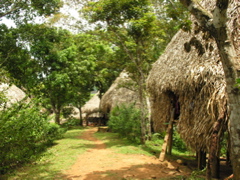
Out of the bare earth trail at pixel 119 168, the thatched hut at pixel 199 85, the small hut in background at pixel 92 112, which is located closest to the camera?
the thatched hut at pixel 199 85

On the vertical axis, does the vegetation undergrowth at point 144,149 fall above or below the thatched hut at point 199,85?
below

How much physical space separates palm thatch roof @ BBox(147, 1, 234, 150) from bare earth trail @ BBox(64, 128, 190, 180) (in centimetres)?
110

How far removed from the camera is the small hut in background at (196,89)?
13.0 feet

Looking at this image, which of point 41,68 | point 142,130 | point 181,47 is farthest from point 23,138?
point 41,68

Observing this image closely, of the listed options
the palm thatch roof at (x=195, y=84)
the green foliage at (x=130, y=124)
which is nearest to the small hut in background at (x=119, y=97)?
the green foliage at (x=130, y=124)

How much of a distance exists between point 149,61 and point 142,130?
358 centimetres

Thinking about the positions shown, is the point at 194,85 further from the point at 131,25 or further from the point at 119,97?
the point at 119,97

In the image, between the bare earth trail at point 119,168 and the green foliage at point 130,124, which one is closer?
the bare earth trail at point 119,168

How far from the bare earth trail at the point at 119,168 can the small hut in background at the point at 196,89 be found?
103 centimetres

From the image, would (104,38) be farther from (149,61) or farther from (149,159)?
(149,159)

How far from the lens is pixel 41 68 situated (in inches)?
480

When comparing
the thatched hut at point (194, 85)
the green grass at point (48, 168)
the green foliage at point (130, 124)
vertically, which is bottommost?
the green grass at point (48, 168)

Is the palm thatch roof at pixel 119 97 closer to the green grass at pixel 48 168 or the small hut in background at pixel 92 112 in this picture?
the small hut in background at pixel 92 112

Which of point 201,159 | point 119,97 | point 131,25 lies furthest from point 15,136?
point 119,97
